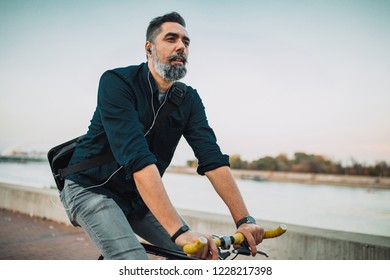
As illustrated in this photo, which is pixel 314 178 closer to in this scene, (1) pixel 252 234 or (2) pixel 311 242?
(2) pixel 311 242

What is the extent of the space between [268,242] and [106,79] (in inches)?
97.4

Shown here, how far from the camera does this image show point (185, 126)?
1688 millimetres

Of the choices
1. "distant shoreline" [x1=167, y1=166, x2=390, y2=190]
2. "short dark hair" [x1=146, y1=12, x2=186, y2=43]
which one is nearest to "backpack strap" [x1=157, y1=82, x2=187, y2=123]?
"short dark hair" [x1=146, y1=12, x2=186, y2=43]

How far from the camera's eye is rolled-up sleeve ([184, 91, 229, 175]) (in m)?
1.65

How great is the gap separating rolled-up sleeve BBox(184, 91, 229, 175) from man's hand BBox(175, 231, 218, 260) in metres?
0.46

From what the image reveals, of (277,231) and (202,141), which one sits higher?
(202,141)

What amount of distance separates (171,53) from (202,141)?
42cm

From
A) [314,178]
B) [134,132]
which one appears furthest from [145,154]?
[314,178]

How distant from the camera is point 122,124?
134 cm

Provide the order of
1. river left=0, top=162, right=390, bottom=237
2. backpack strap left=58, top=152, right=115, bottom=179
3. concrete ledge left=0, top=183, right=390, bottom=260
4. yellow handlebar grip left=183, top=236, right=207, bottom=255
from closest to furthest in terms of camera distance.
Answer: yellow handlebar grip left=183, top=236, right=207, bottom=255
backpack strap left=58, top=152, right=115, bottom=179
concrete ledge left=0, top=183, right=390, bottom=260
river left=0, top=162, right=390, bottom=237

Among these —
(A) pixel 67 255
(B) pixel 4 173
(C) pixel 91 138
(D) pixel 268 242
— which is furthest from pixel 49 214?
(C) pixel 91 138

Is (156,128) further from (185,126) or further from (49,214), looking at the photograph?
(49,214)

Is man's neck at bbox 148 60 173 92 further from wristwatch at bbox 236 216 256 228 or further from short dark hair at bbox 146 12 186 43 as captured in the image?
wristwatch at bbox 236 216 256 228

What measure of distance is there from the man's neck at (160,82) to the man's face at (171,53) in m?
0.02
